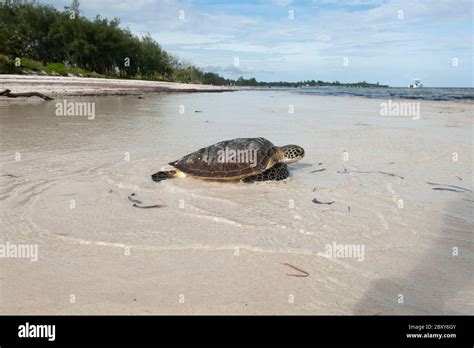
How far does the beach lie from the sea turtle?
7.0 inches

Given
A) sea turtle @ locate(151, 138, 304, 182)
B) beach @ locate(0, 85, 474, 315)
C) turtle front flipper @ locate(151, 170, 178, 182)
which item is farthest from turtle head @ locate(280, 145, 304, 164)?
turtle front flipper @ locate(151, 170, 178, 182)

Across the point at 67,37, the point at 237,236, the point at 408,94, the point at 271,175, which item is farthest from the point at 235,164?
the point at 67,37

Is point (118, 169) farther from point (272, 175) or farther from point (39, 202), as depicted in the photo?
point (272, 175)

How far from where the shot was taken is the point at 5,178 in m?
5.72

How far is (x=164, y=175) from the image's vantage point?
631cm

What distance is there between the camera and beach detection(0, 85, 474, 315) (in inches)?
112

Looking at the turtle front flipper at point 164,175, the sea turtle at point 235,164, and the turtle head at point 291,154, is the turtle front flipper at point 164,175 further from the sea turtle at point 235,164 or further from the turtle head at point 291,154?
the turtle head at point 291,154

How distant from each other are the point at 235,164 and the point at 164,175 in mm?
1231

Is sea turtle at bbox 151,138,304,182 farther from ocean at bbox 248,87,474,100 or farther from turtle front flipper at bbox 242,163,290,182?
ocean at bbox 248,87,474,100

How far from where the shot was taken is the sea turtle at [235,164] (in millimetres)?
6250

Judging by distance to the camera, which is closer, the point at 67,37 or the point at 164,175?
the point at 164,175

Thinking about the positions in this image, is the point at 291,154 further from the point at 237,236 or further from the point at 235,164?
the point at 237,236
